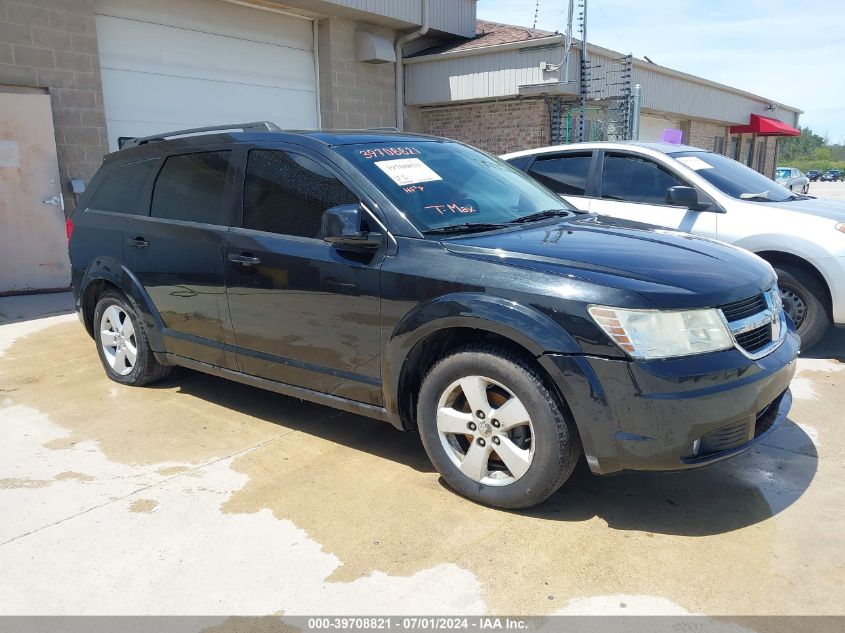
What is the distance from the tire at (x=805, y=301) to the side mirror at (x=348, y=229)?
3.85 meters

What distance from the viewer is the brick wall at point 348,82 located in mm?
12477

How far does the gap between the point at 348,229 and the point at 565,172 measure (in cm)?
374

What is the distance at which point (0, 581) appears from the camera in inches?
108

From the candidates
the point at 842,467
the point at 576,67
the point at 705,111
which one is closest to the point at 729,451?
the point at 842,467

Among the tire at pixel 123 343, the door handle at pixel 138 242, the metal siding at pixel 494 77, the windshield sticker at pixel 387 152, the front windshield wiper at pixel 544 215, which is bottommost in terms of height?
the tire at pixel 123 343

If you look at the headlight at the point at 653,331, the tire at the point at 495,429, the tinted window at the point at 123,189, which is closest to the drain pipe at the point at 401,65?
the tinted window at the point at 123,189

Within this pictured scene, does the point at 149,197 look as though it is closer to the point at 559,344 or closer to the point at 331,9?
the point at 559,344

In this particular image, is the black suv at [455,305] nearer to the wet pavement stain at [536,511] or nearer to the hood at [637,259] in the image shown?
the hood at [637,259]

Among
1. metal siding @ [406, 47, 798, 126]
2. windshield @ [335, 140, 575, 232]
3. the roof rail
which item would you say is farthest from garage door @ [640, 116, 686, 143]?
the roof rail

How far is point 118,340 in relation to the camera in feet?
16.6

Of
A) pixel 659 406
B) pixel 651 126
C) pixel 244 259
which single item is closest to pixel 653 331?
pixel 659 406

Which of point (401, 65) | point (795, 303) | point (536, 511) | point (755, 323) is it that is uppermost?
point (401, 65)

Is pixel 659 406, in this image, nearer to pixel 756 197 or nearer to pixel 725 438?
pixel 725 438

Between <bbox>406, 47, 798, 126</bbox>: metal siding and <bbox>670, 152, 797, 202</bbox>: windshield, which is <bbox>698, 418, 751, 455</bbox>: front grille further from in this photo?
<bbox>406, 47, 798, 126</bbox>: metal siding
